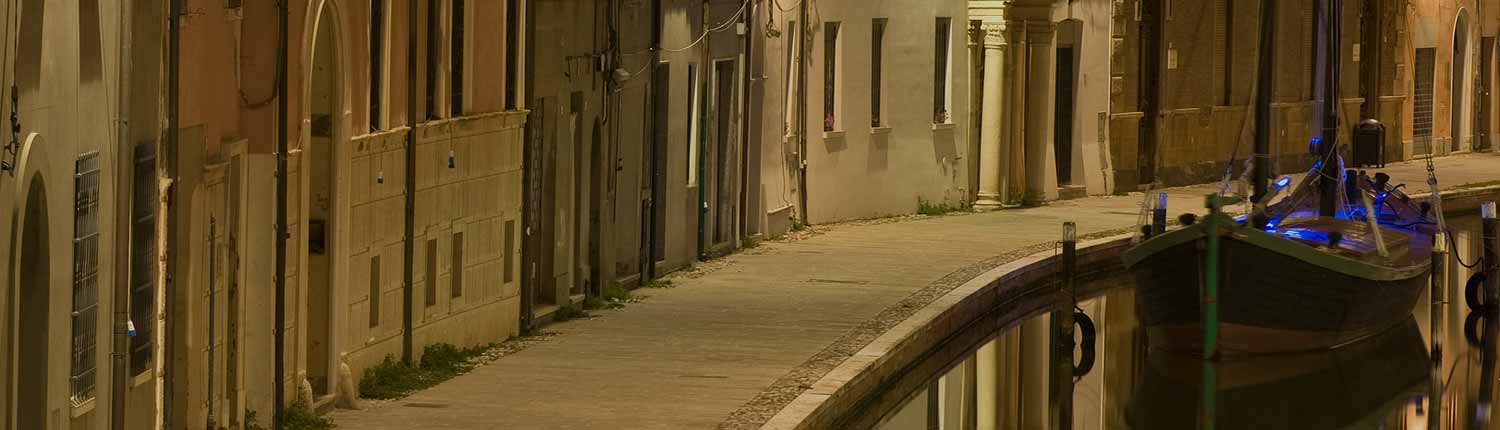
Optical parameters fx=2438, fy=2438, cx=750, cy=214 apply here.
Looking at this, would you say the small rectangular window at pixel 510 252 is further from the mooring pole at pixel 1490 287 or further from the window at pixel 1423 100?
the window at pixel 1423 100

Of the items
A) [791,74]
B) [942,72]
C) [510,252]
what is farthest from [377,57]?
[942,72]

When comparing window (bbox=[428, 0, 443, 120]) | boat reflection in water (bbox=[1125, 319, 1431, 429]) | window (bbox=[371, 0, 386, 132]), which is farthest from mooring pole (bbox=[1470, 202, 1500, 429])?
window (bbox=[371, 0, 386, 132])

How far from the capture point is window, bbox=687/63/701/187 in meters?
22.4

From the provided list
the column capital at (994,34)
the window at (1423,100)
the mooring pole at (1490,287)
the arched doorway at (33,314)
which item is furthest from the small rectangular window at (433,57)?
the window at (1423,100)

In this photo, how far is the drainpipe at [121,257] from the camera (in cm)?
952

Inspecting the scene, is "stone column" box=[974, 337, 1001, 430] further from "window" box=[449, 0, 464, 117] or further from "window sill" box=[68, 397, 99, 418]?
"window sill" box=[68, 397, 99, 418]

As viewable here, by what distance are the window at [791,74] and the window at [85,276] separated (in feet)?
55.5

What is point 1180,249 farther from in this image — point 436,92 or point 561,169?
point 436,92

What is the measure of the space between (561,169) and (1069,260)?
14.1ft

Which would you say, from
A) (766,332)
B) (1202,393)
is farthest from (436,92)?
(1202,393)

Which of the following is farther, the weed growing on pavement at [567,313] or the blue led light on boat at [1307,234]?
the blue led light on boat at [1307,234]

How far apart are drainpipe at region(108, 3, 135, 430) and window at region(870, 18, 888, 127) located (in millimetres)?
18888

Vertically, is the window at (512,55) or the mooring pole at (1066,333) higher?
the window at (512,55)

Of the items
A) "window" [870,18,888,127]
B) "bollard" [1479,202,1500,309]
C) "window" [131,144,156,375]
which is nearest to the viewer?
"window" [131,144,156,375]
